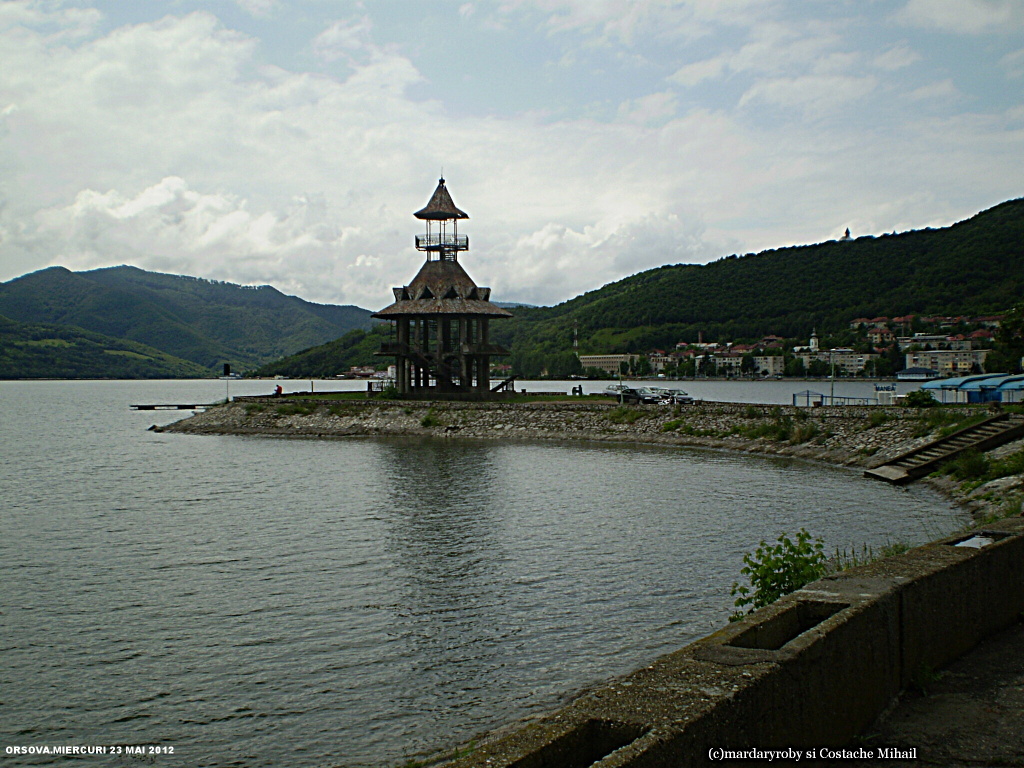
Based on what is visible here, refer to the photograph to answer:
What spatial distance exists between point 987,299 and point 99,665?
580 feet

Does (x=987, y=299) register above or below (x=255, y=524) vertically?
above

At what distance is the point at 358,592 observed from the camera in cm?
1597

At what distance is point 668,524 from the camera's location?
22734 mm

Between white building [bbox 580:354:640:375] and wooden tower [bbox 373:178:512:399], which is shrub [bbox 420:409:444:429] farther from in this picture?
white building [bbox 580:354:640:375]

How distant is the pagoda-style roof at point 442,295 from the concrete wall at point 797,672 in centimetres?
5345

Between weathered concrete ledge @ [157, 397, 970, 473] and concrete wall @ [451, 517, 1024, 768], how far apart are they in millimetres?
29202

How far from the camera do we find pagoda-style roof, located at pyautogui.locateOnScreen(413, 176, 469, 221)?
62406mm

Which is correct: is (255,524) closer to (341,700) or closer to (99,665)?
(99,665)

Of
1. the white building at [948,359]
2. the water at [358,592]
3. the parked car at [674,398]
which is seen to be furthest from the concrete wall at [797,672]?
the white building at [948,359]

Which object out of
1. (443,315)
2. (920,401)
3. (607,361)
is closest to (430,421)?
(443,315)

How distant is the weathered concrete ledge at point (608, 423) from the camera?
39438mm

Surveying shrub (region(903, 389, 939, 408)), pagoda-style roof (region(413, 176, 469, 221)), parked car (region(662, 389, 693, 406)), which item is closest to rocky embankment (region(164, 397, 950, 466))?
shrub (region(903, 389, 939, 408))

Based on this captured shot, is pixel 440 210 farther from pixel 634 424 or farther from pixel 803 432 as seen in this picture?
pixel 803 432

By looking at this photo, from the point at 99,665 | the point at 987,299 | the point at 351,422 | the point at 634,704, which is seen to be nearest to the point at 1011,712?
the point at 634,704
